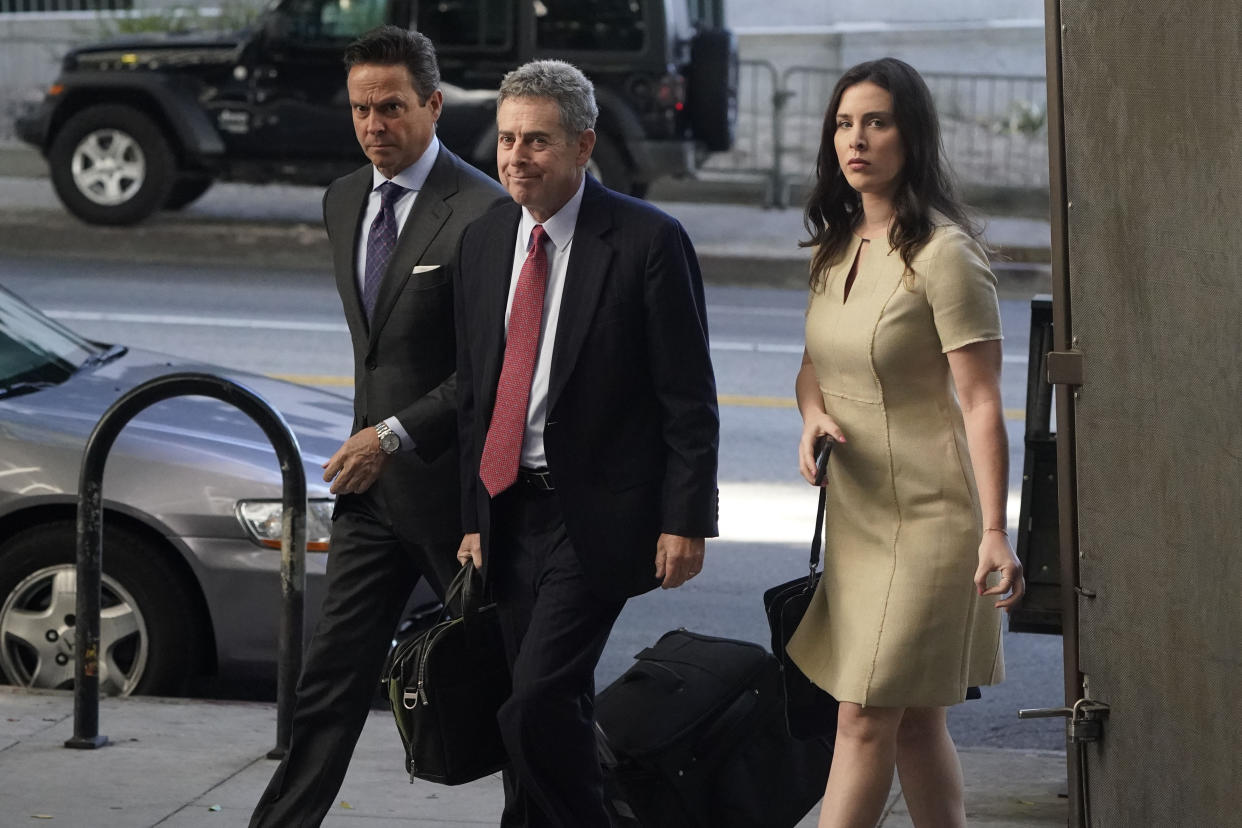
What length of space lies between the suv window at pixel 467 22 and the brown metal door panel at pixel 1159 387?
13781mm

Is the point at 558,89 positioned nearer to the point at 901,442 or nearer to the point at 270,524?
the point at 901,442

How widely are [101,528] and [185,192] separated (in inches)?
536

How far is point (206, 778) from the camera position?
522cm

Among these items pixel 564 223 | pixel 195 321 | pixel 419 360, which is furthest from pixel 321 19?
pixel 564 223

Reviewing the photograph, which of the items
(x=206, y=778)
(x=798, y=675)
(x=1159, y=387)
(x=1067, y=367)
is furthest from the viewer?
(x=206, y=778)

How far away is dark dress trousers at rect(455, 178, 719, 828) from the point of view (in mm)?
3979

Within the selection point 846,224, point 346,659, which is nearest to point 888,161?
point 846,224

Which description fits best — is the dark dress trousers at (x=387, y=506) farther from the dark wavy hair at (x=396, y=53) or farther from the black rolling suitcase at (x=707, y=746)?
the black rolling suitcase at (x=707, y=746)

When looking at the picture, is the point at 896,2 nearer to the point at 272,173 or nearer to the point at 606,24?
the point at 606,24

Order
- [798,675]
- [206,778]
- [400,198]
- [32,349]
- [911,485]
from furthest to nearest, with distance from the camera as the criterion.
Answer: [32,349]
[206,778]
[400,198]
[798,675]
[911,485]

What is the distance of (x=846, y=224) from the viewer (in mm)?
4117

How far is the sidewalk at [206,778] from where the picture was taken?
16.1 feet

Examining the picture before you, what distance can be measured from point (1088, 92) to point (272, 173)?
1447 cm

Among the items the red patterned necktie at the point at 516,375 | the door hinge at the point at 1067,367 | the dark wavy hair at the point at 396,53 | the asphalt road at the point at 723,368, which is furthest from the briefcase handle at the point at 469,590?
the asphalt road at the point at 723,368
